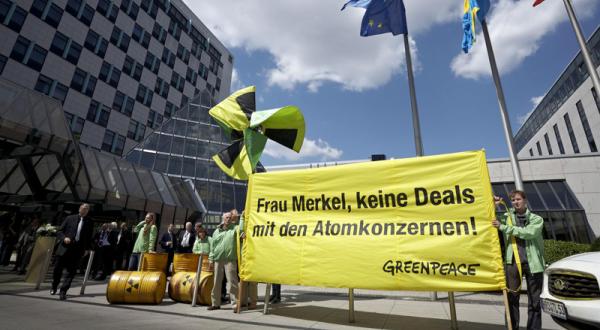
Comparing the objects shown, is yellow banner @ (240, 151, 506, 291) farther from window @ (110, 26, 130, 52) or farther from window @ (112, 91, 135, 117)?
window @ (110, 26, 130, 52)

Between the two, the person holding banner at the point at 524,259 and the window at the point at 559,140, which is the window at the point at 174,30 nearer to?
the person holding banner at the point at 524,259

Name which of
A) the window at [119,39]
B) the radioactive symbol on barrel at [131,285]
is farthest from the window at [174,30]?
the radioactive symbol on barrel at [131,285]

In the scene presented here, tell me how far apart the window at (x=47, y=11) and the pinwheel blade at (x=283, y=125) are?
36024 mm

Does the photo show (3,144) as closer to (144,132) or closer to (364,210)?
(364,210)

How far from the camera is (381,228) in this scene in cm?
501

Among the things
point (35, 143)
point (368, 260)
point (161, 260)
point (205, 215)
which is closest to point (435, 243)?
point (368, 260)

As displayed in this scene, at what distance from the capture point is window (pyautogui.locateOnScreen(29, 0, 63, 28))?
29.1m

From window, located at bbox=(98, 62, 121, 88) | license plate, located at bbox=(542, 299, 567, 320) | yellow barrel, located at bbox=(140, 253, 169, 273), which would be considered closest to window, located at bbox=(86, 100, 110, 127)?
window, located at bbox=(98, 62, 121, 88)

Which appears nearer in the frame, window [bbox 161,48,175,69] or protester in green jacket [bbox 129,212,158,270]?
protester in green jacket [bbox 129,212,158,270]

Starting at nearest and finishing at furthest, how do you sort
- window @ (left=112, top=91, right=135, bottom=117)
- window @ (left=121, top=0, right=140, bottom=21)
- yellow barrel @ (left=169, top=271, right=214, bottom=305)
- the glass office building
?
yellow barrel @ (left=169, top=271, right=214, bottom=305) < the glass office building < window @ (left=112, top=91, right=135, bottom=117) < window @ (left=121, top=0, right=140, bottom=21)

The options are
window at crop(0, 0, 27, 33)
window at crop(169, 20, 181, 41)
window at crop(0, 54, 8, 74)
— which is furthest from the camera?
window at crop(169, 20, 181, 41)

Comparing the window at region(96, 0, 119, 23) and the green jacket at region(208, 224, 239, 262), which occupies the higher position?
the window at region(96, 0, 119, 23)

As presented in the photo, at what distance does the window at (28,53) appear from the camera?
27.4m

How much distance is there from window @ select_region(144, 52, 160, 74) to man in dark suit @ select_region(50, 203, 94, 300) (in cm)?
4018
